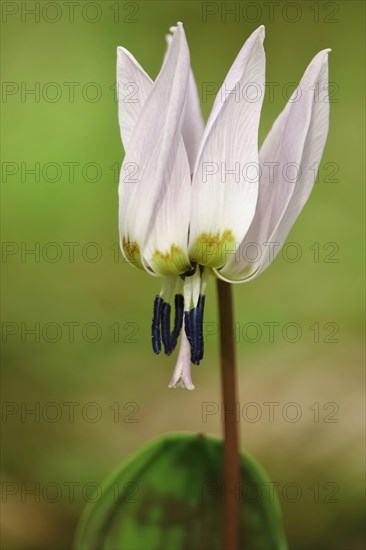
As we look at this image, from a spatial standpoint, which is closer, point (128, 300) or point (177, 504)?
point (177, 504)

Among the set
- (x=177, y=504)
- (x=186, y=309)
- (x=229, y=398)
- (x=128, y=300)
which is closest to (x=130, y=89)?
(x=186, y=309)

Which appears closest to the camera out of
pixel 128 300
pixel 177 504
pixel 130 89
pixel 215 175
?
pixel 215 175

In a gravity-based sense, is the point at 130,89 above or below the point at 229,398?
above

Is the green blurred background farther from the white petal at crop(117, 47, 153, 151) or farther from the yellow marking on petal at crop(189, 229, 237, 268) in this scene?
the white petal at crop(117, 47, 153, 151)

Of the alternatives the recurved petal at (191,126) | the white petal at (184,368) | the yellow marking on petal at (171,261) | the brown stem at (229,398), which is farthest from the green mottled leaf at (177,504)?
the recurved petal at (191,126)

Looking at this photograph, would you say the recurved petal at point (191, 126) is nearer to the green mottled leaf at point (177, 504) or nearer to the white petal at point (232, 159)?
the white petal at point (232, 159)

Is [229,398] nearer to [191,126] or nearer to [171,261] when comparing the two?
[171,261]

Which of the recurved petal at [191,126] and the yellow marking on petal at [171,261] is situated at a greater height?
the recurved petal at [191,126]
